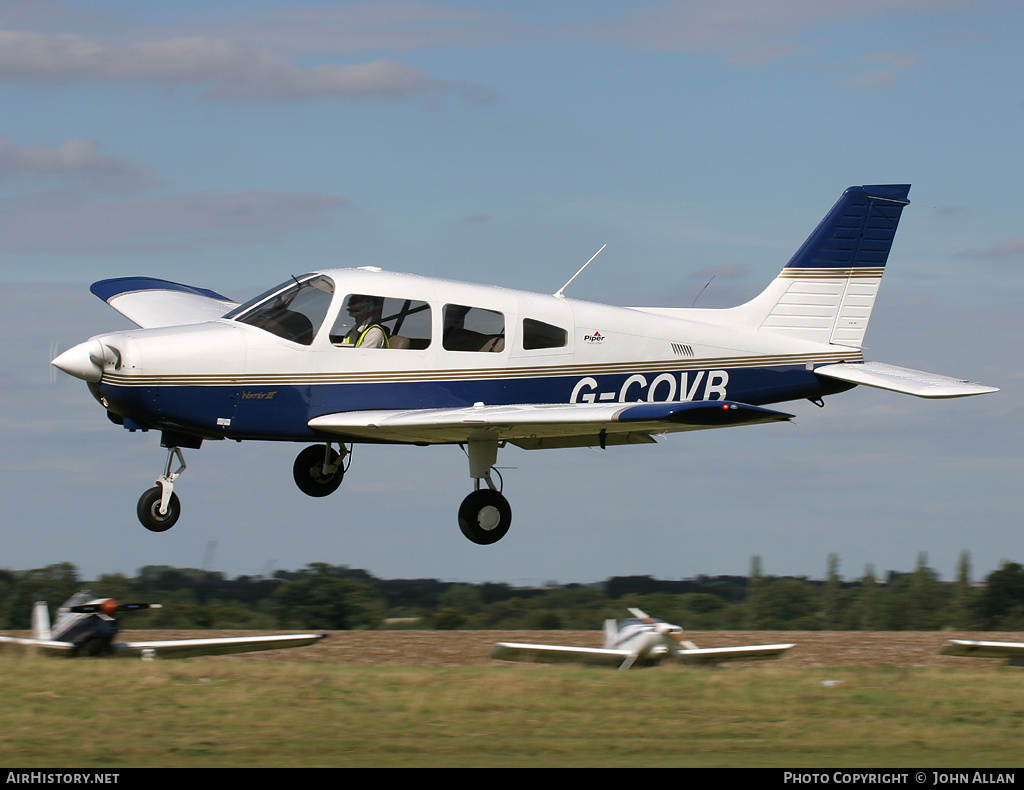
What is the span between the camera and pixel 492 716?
10.3 meters

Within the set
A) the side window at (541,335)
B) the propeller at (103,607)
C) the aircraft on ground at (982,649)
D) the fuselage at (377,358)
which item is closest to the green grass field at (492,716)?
the propeller at (103,607)

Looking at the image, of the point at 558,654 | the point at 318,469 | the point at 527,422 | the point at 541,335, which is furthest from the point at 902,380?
the point at 318,469

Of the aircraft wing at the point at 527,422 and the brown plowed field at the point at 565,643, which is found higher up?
the aircraft wing at the point at 527,422

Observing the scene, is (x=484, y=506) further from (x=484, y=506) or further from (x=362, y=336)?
(x=362, y=336)

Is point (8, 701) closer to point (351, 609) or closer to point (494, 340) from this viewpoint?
point (494, 340)

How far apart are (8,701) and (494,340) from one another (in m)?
6.46

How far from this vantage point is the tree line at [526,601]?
1905cm

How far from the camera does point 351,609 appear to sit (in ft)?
65.5

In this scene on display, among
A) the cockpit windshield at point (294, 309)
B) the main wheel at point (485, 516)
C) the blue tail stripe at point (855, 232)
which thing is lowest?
the main wheel at point (485, 516)

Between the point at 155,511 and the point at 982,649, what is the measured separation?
347 inches

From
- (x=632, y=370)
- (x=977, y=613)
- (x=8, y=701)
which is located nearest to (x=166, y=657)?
(x=8, y=701)

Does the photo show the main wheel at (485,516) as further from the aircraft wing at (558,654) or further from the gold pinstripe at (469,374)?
the aircraft wing at (558,654)

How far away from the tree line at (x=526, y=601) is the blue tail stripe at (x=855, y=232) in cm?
537

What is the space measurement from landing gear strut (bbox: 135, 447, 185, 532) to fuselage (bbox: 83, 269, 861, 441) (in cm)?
69
